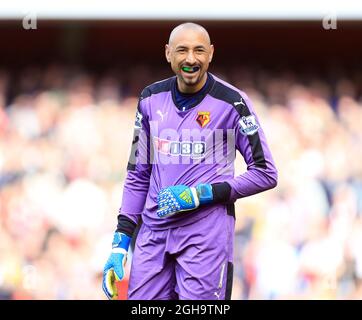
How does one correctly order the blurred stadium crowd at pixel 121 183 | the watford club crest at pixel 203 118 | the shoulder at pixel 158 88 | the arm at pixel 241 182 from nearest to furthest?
the arm at pixel 241 182 < the watford club crest at pixel 203 118 < the shoulder at pixel 158 88 < the blurred stadium crowd at pixel 121 183

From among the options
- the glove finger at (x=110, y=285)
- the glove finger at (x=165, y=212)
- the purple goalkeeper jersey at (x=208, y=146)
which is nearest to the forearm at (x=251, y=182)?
the purple goalkeeper jersey at (x=208, y=146)

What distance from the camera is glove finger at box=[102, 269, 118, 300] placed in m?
4.79

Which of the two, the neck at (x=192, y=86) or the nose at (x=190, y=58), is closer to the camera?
the nose at (x=190, y=58)

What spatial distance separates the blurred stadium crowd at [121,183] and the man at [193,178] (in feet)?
11.8

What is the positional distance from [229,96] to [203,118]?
0.18 meters

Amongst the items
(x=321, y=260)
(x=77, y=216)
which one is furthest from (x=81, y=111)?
(x=321, y=260)

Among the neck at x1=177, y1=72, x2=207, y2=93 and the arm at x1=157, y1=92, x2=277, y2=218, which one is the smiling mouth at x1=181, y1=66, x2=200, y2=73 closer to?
the neck at x1=177, y1=72, x2=207, y2=93

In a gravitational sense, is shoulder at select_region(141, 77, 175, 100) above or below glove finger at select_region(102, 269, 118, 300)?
above

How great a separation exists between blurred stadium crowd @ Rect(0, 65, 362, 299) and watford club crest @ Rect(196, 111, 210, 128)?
3682 millimetres

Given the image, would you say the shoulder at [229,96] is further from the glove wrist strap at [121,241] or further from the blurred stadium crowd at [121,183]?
the blurred stadium crowd at [121,183]

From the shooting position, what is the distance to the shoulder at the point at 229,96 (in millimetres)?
4730

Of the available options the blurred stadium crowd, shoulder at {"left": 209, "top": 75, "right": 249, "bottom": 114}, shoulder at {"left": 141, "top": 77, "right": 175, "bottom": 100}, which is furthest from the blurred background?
shoulder at {"left": 209, "top": 75, "right": 249, "bottom": 114}

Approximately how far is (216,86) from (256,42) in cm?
469

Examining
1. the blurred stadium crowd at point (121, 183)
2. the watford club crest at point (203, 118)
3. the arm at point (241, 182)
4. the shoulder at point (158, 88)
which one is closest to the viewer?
the arm at point (241, 182)
